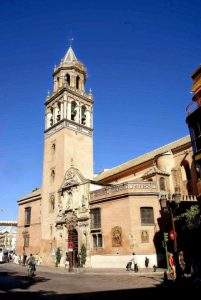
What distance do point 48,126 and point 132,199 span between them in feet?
73.2

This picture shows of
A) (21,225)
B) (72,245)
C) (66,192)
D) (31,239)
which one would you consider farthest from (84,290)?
(21,225)

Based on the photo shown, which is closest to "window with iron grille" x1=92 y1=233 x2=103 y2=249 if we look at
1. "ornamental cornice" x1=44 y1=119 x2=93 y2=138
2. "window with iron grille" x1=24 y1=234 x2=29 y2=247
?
"ornamental cornice" x1=44 y1=119 x2=93 y2=138

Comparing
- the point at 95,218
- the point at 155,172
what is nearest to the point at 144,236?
the point at 95,218

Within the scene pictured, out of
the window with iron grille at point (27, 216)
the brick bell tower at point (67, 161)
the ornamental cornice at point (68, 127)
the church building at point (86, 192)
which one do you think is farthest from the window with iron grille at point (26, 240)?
the ornamental cornice at point (68, 127)

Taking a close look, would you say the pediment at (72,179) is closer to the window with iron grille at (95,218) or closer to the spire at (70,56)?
the window with iron grille at (95,218)

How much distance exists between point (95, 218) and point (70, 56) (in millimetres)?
28344

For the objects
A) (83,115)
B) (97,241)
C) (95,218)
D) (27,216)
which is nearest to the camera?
(97,241)

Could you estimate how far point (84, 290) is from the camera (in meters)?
14.7

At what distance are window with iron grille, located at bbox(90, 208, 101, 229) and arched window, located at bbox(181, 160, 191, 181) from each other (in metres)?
10.2

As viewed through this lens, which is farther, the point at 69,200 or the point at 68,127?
the point at 68,127

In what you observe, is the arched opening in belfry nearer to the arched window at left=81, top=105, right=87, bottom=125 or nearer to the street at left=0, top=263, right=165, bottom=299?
the street at left=0, top=263, right=165, bottom=299

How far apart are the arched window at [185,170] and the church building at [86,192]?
0.11 meters

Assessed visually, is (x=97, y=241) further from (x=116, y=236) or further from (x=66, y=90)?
(x=66, y=90)

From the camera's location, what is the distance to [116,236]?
2962cm
